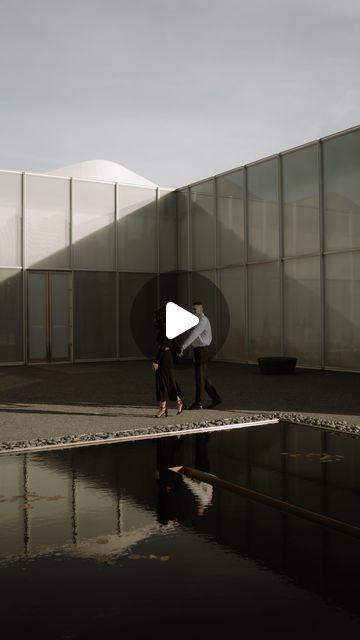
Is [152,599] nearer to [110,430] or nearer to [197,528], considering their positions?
[197,528]

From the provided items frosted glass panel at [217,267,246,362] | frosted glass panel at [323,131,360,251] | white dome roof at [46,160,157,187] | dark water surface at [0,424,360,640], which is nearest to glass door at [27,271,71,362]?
frosted glass panel at [217,267,246,362]

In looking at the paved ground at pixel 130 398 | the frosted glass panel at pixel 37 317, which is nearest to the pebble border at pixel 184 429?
the paved ground at pixel 130 398

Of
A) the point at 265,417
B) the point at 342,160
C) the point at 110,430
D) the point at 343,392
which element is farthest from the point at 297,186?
the point at 110,430

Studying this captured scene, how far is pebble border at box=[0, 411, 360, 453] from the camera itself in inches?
314

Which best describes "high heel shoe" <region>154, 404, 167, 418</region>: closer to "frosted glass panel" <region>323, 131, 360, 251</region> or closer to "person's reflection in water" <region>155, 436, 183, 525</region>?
"person's reflection in water" <region>155, 436, 183, 525</region>

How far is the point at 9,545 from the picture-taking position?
14.9 ft

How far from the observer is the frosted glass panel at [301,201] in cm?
2005

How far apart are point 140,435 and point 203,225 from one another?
17.2 m

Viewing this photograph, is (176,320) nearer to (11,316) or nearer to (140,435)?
(140,435)

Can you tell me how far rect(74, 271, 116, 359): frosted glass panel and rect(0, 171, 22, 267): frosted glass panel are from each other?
241 centimetres

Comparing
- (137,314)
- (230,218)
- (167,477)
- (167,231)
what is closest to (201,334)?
(167,477)

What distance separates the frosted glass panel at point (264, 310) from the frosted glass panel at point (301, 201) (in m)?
1.18

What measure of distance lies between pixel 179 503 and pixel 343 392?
9.03m

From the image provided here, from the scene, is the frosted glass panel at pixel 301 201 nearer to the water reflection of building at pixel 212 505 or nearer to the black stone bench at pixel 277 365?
the black stone bench at pixel 277 365
